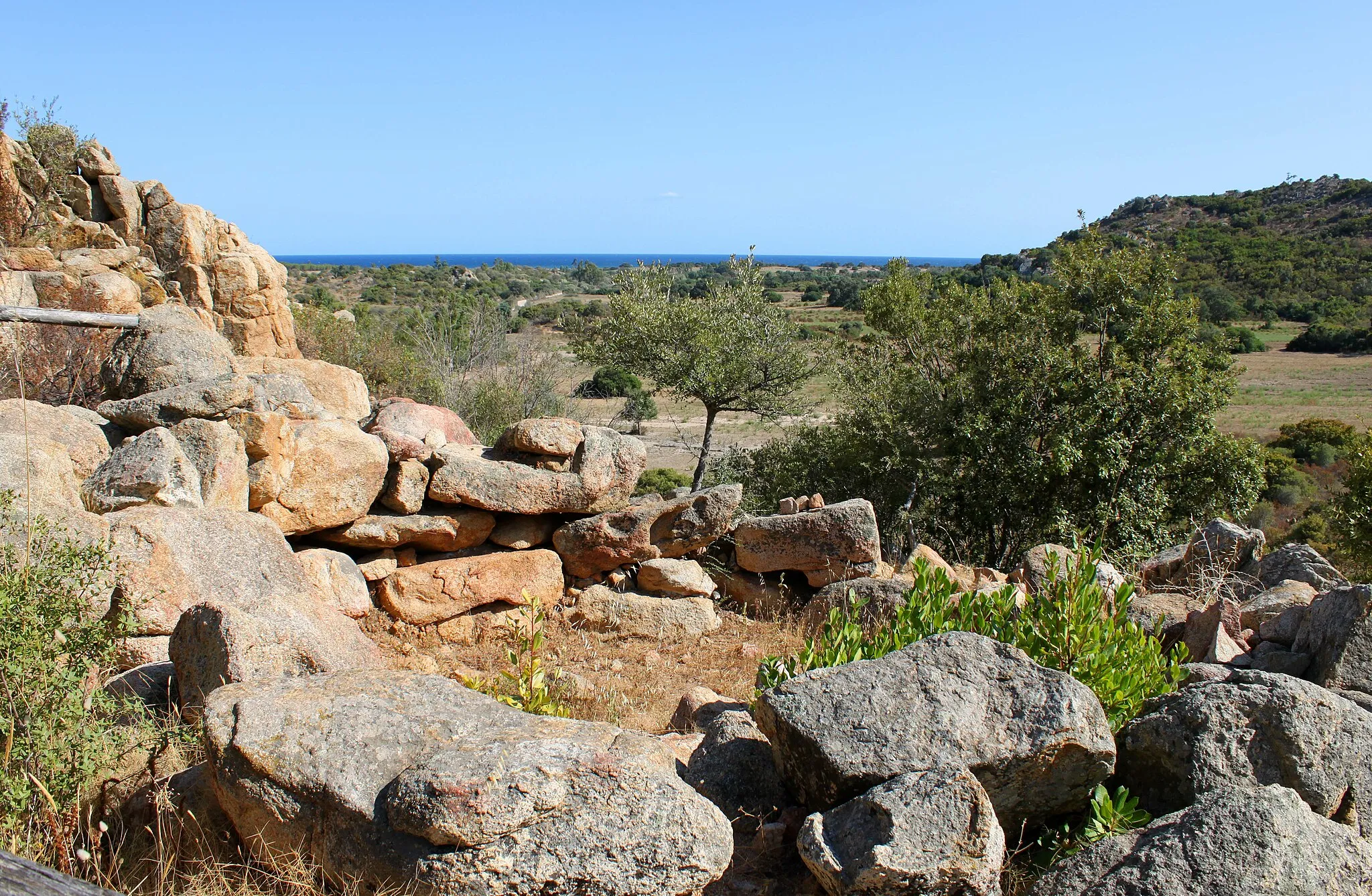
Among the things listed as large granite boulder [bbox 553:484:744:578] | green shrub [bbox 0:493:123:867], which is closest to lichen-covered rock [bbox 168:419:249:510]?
green shrub [bbox 0:493:123:867]

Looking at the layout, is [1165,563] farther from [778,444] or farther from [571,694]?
[778,444]

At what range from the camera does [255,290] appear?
13.5 meters

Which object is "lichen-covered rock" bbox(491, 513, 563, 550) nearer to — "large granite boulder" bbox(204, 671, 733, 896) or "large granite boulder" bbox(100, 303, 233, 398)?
"large granite boulder" bbox(100, 303, 233, 398)

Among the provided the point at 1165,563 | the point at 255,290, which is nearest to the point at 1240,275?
the point at 1165,563

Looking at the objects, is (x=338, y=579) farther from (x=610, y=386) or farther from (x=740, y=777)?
(x=610, y=386)

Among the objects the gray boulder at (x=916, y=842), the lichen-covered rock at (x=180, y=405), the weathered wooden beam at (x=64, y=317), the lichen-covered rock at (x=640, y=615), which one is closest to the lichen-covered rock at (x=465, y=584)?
the lichen-covered rock at (x=640, y=615)

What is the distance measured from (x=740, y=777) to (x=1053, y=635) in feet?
5.80

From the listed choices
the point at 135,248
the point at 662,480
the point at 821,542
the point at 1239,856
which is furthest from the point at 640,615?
the point at 662,480

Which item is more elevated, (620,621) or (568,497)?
(568,497)

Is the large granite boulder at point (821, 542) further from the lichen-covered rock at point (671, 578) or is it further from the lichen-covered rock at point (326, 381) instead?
the lichen-covered rock at point (326, 381)

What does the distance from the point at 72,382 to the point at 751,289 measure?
14.1 metres

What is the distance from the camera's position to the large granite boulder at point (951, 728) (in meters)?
3.82

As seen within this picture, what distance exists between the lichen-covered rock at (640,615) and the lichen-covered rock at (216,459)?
3390mm

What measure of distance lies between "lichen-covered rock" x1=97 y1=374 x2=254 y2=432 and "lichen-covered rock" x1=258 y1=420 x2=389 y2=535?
71 cm
